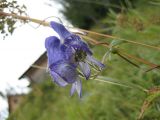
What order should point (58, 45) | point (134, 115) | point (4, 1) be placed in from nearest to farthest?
point (58, 45), point (4, 1), point (134, 115)

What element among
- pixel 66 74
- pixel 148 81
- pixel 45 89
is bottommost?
pixel 45 89

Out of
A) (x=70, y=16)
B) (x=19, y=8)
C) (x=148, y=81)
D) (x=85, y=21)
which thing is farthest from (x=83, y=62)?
(x=85, y=21)

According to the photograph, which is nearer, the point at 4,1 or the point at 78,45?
the point at 78,45

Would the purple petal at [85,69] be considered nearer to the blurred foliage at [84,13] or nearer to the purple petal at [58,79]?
the purple petal at [58,79]

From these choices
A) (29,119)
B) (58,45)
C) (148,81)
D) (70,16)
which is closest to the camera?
(58,45)

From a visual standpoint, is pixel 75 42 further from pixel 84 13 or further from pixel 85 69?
pixel 84 13

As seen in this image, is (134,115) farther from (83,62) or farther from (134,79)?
(83,62)

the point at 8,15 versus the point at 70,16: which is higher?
the point at 8,15
